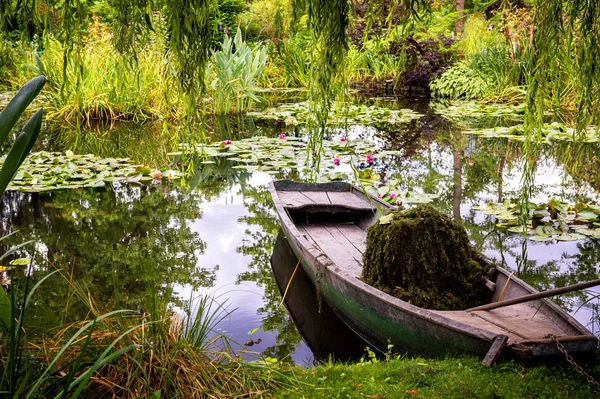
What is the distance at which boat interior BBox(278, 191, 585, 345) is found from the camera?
120 inches

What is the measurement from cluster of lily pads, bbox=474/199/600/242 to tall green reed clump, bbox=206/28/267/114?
258 inches

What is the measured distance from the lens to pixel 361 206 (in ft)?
17.7

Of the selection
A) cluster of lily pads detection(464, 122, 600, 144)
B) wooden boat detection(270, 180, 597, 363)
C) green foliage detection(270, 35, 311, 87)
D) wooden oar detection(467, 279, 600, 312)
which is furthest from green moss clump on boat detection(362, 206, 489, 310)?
green foliage detection(270, 35, 311, 87)

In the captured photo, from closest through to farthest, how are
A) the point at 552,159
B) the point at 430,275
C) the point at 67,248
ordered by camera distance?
the point at 430,275 → the point at 67,248 → the point at 552,159

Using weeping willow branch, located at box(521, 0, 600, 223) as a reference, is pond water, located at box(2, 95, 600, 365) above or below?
below

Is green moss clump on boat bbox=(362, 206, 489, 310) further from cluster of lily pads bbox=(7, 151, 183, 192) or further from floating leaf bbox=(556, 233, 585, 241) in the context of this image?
cluster of lily pads bbox=(7, 151, 183, 192)

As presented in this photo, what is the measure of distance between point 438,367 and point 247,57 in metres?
9.70

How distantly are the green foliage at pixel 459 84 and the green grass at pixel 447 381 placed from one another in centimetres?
1175

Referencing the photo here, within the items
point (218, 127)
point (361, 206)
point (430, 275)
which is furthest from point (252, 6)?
point (430, 275)

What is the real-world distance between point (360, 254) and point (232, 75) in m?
7.66

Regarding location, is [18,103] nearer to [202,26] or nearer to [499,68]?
[202,26]

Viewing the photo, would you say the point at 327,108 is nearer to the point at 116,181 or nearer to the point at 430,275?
the point at 430,275

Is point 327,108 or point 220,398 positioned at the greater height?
point 327,108

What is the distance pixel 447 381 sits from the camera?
2691 millimetres
